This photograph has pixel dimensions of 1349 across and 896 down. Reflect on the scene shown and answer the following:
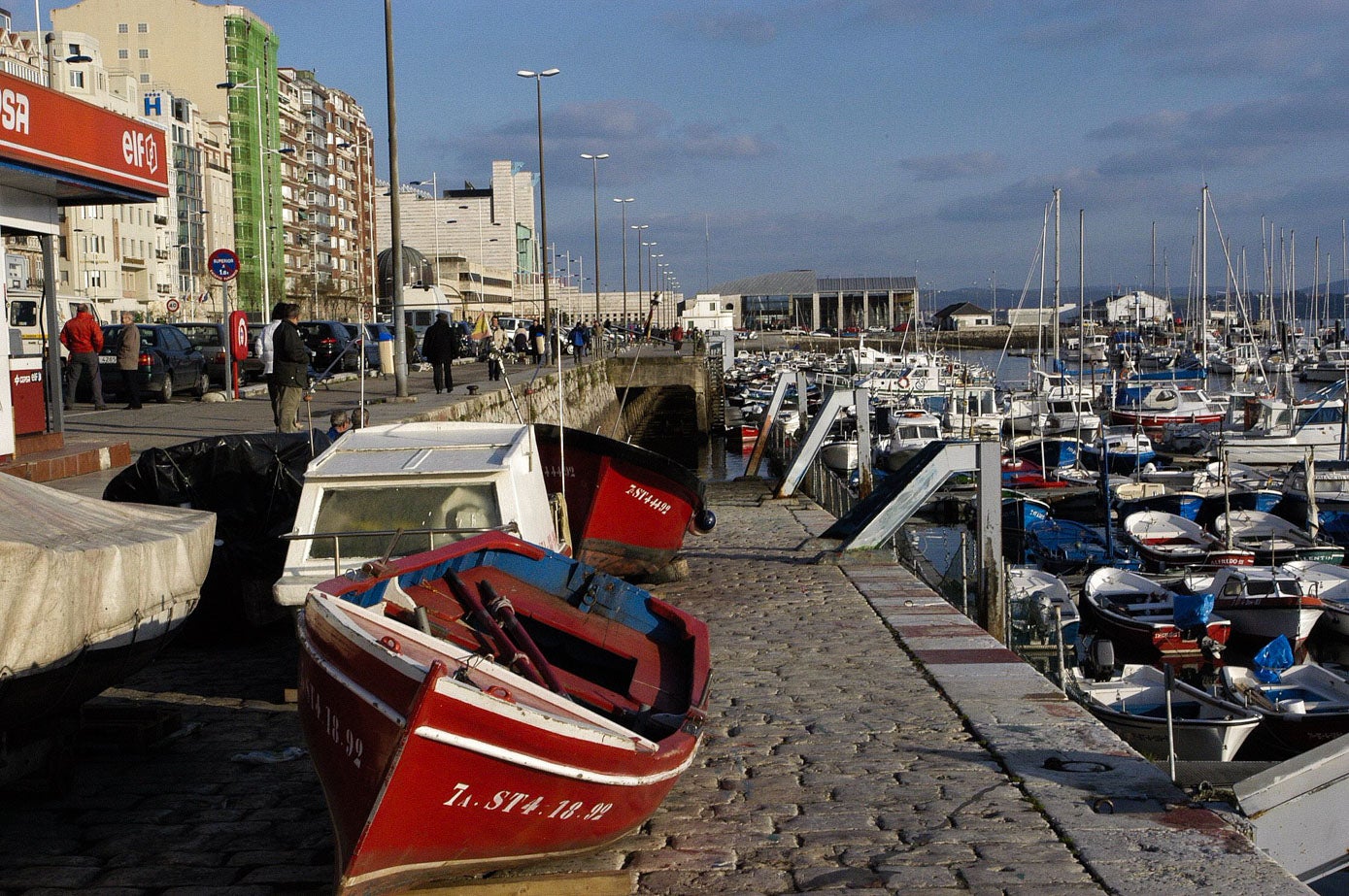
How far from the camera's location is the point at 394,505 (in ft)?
33.1

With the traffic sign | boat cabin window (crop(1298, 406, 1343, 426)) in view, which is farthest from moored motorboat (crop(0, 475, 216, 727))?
boat cabin window (crop(1298, 406, 1343, 426))

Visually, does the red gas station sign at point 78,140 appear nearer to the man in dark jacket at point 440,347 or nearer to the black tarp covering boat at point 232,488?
the black tarp covering boat at point 232,488

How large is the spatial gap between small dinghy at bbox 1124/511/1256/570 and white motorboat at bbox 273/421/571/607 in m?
17.3

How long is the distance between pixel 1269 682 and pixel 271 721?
12.1m

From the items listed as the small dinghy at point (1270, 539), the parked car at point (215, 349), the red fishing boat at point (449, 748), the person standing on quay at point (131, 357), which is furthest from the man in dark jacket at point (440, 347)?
the red fishing boat at point (449, 748)

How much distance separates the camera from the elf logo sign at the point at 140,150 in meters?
16.7

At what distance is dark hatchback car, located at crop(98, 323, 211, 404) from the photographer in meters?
27.2

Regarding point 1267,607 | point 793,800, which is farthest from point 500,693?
point 1267,607

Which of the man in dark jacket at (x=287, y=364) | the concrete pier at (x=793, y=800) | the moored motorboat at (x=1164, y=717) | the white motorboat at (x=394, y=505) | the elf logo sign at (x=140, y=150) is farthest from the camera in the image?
the man in dark jacket at (x=287, y=364)

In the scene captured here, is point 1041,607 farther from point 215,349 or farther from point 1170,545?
point 215,349

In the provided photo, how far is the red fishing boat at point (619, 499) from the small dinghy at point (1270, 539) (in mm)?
14030

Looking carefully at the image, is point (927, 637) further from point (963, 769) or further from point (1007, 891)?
point (1007, 891)

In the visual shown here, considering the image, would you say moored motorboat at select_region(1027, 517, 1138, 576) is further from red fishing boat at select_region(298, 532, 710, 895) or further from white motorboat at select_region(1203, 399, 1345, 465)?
red fishing boat at select_region(298, 532, 710, 895)

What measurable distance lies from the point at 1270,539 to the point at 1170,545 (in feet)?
6.23
